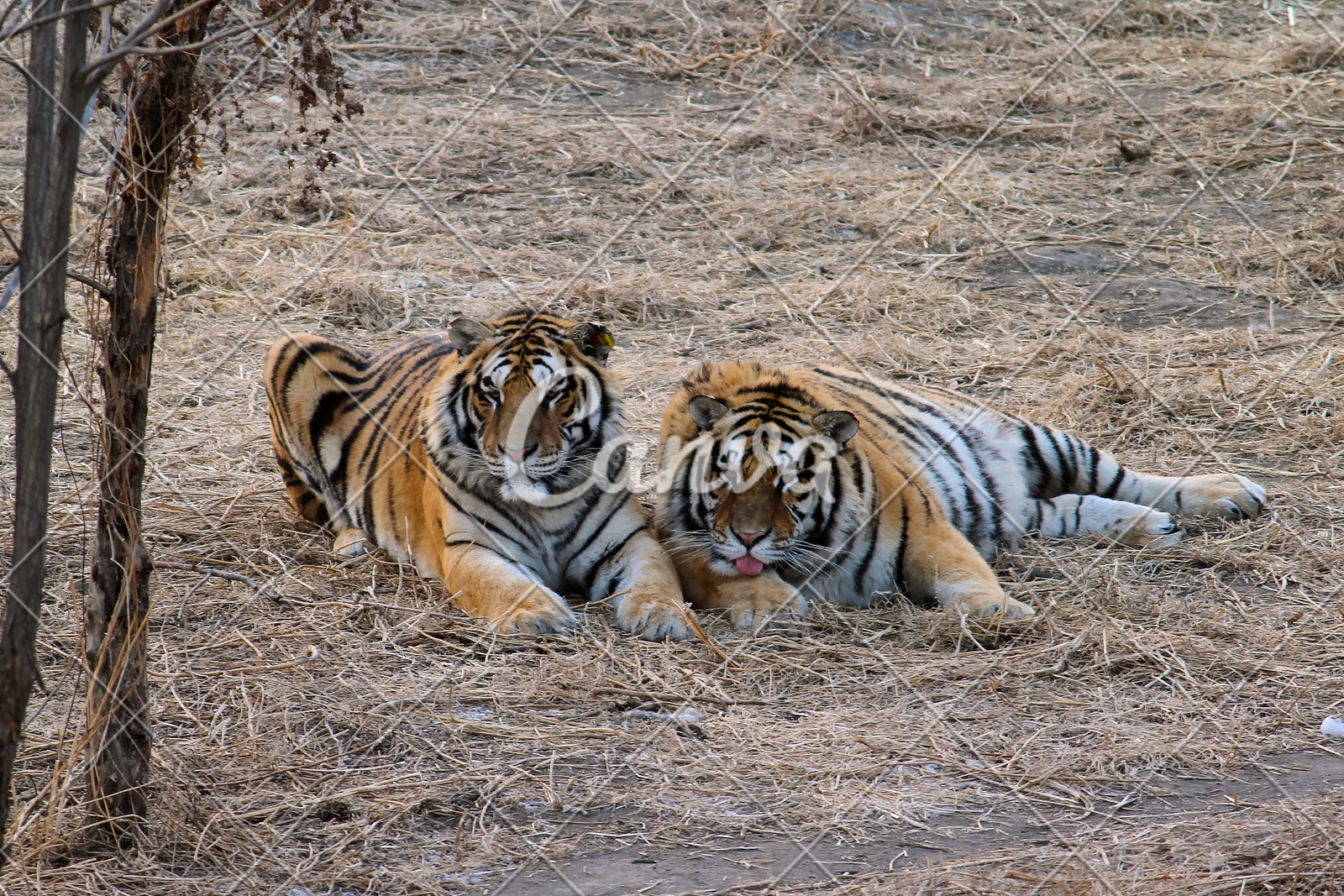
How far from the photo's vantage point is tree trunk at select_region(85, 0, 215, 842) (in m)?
2.31

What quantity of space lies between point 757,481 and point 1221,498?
1.72m

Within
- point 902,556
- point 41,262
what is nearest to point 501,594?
point 902,556

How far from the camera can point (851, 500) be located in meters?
3.87

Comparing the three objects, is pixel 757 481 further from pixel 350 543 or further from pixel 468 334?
pixel 350 543

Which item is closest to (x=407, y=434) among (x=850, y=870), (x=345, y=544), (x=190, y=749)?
(x=345, y=544)

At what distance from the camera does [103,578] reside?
2398 mm

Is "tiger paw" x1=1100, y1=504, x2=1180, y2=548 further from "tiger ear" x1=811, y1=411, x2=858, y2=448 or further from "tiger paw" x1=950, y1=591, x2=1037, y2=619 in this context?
"tiger ear" x1=811, y1=411, x2=858, y2=448

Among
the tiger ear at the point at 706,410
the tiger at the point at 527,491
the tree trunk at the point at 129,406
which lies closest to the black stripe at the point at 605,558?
the tiger at the point at 527,491

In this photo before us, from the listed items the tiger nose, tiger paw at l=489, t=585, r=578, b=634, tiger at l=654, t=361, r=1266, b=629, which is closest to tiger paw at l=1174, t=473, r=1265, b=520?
tiger at l=654, t=361, r=1266, b=629

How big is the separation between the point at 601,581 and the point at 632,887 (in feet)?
4.89

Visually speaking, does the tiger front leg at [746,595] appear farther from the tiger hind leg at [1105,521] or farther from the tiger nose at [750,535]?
the tiger hind leg at [1105,521]

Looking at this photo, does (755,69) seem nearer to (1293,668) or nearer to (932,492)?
(932,492)

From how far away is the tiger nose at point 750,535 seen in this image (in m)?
3.67

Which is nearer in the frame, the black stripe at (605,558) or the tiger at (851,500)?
the tiger at (851,500)
